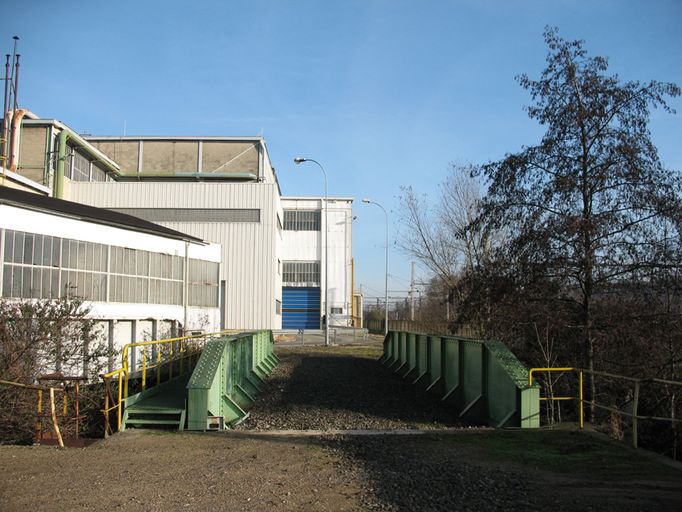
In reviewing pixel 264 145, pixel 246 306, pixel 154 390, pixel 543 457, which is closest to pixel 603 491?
pixel 543 457

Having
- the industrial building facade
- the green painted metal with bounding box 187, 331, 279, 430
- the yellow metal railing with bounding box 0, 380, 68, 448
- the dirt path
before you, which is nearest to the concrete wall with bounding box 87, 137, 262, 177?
the industrial building facade

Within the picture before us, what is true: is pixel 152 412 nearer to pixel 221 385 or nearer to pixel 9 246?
pixel 221 385

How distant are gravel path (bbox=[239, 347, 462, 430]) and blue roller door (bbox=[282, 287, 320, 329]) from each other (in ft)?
98.6

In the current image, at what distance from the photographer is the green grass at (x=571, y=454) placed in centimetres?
679

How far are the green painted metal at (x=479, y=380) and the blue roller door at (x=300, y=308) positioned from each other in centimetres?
3394

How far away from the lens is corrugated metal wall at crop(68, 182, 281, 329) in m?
35.2

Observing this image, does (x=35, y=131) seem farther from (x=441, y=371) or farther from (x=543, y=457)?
(x=543, y=457)

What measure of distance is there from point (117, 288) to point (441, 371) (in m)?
10.7

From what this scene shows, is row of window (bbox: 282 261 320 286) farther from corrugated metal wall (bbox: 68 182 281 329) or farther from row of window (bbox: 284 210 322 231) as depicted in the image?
corrugated metal wall (bbox: 68 182 281 329)

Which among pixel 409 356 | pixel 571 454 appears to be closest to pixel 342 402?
pixel 409 356

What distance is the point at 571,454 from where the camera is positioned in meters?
7.74

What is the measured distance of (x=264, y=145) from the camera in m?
42.7

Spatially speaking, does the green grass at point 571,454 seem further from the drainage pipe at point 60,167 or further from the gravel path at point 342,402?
the drainage pipe at point 60,167

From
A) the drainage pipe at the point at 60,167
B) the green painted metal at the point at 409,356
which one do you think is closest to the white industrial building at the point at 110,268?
the green painted metal at the point at 409,356
